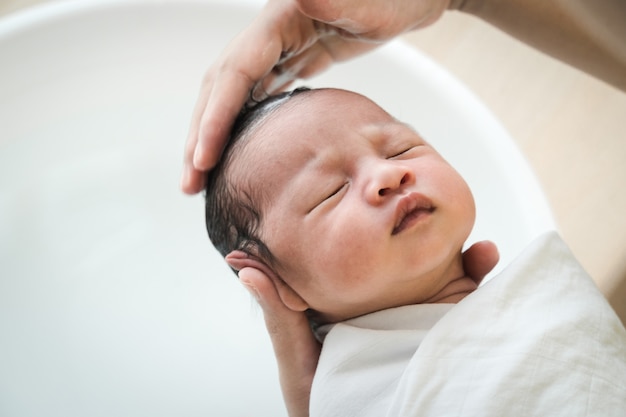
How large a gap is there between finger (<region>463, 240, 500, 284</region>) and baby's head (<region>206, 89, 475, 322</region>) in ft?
0.09

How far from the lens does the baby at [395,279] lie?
623 millimetres

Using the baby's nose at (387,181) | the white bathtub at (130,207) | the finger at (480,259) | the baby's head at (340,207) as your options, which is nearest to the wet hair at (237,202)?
the baby's head at (340,207)

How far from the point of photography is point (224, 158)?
787 millimetres

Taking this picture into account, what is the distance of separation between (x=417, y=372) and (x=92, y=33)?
3.03ft

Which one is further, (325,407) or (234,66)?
(234,66)

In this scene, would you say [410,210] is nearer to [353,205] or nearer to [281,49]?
[353,205]

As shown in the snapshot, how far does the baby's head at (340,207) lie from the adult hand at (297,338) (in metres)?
0.03

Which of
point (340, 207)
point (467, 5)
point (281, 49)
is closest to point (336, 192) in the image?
point (340, 207)

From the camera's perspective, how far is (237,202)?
744 millimetres

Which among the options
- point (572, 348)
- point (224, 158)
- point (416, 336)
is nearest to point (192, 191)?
point (224, 158)

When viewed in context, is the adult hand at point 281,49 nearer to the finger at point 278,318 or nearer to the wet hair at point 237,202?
the wet hair at point 237,202

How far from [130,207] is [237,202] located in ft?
2.22

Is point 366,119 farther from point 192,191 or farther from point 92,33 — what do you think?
point 92,33

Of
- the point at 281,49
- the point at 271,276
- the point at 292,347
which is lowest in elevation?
the point at 292,347
